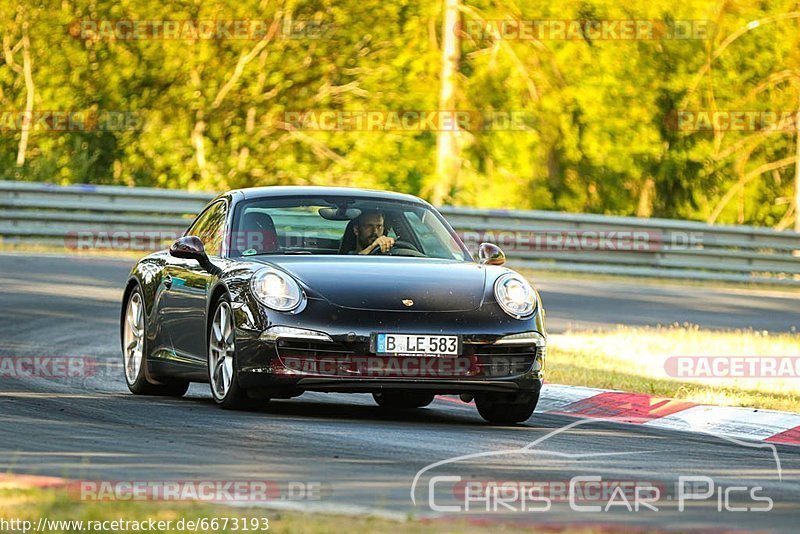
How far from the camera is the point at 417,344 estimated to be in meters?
9.57

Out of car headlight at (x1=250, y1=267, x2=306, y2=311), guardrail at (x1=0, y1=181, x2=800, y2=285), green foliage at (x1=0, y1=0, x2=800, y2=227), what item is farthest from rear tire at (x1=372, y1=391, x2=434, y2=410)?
green foliage at (x1=0, y1=0, x2=800, y2=227)

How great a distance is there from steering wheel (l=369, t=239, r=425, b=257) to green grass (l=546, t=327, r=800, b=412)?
6.34ft

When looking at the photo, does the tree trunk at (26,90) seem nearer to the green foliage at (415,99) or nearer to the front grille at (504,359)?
the green foliage at (415,99)

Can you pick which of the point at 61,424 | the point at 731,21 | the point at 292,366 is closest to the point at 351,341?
the point at 292,366

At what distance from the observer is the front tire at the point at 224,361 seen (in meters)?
9.89

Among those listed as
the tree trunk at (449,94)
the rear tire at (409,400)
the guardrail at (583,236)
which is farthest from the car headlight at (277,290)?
the tree trunk at (449,94)

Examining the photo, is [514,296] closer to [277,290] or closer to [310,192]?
[277,290]

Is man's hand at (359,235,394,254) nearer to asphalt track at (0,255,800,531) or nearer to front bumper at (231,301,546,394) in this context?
asphalt track at (0,255,800,531)

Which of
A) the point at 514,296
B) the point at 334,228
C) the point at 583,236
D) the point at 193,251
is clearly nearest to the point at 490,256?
the point at 514,296

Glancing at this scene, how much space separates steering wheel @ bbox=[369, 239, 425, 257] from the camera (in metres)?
10.8

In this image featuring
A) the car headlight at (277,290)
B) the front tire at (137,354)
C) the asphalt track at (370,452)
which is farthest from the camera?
Result: the front tire at (137,354)

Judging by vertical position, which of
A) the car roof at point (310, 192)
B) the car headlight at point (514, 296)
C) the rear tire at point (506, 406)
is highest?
the car roof at point (310, 192)

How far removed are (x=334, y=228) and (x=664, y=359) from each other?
4.61 m

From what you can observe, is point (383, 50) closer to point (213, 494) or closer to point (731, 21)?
point (731, 21)
